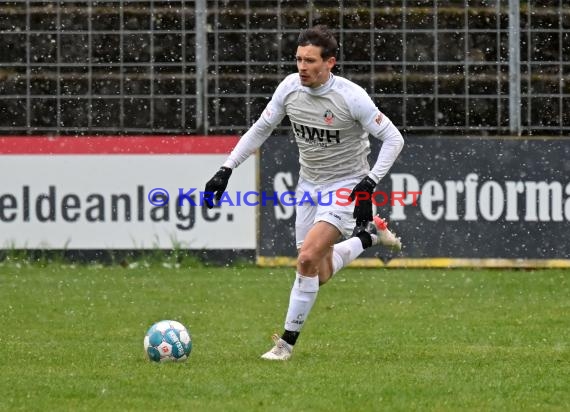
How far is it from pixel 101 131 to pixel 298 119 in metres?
6.62

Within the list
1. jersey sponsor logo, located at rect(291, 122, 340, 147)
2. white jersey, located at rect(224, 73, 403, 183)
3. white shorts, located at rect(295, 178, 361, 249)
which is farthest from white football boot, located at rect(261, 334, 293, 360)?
jersey sponsor logo, located at rect(291, 122, 340, 147)

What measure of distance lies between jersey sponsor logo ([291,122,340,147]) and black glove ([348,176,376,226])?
0.50 meters

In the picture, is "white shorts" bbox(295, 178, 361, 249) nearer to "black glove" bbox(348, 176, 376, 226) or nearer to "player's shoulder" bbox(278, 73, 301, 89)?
"black glove" bbox(348, 176, 376, 226)

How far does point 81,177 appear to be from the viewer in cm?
1545

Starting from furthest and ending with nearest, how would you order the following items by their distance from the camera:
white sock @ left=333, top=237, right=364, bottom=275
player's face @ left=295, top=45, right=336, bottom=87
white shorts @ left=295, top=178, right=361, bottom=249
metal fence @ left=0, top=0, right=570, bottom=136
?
metal fence @ left=0, top=0, right=570, bottom=136 < white sock @ left=333, top=237, right=364, bottom=275 < white shorts @ left=295, top=178, right=361, bottom=249 < player's face @ left=295, top=45, right=336, bottom=87

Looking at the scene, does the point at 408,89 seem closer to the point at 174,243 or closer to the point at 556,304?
the point at 174,243

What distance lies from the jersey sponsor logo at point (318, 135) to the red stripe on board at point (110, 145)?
6.08 metres

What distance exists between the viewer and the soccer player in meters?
8.96

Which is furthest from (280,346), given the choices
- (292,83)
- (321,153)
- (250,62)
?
(250,62)


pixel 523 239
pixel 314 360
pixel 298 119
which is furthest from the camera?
pixel 523 239

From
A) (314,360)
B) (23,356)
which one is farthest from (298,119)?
(23,356)

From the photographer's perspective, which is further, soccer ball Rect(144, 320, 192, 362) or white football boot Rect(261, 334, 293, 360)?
white football boot Rect(261, 334, 293, 360)

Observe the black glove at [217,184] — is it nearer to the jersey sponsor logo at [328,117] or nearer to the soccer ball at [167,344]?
the jersey sponsor logo at [328,117]

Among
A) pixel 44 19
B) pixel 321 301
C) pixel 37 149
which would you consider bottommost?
pixel 321 301
